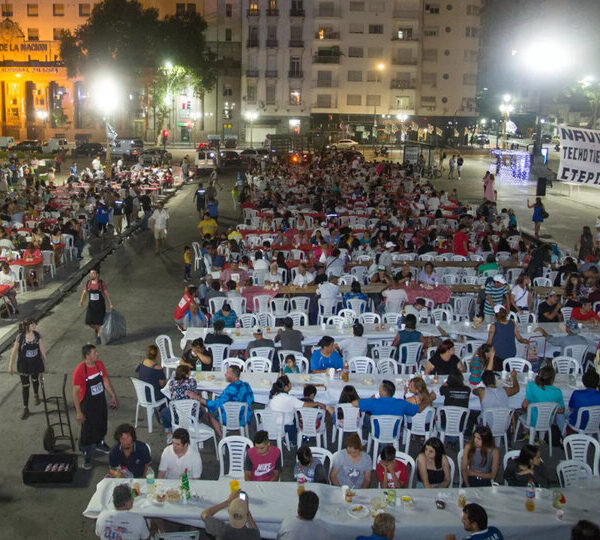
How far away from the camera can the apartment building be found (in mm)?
67875

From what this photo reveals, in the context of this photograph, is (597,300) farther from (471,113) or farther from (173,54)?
(471,113)

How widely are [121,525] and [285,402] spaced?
2853mm

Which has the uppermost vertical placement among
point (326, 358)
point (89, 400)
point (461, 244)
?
point (461, 244)

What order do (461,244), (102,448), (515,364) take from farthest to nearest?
(461,244) < (515,364) < (102,448)

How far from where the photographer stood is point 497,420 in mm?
8906

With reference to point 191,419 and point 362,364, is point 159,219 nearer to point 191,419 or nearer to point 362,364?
point 362,364

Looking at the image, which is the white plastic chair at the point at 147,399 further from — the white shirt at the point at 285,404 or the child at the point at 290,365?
the white shirt at the point at 285,404

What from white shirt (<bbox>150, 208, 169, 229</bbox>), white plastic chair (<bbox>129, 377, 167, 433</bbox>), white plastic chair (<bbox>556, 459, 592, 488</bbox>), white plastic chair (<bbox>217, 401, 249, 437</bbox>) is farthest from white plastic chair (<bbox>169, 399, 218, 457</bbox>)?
white shirt (<bbox>150, 208, 169, 229</bbox>)

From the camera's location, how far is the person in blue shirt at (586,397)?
8.88 metres

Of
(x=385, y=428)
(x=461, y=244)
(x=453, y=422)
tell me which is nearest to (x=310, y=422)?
(x=385, y=428)

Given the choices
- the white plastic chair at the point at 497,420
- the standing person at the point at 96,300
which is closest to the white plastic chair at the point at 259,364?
the white plastic chair at the point at 497,420

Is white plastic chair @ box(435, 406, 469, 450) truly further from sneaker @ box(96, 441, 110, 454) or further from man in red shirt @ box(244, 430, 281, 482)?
sneaker @ box(96, 441, 110, 454)

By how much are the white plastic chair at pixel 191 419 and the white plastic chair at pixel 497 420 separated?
3474 mm

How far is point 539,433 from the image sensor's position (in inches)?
371
